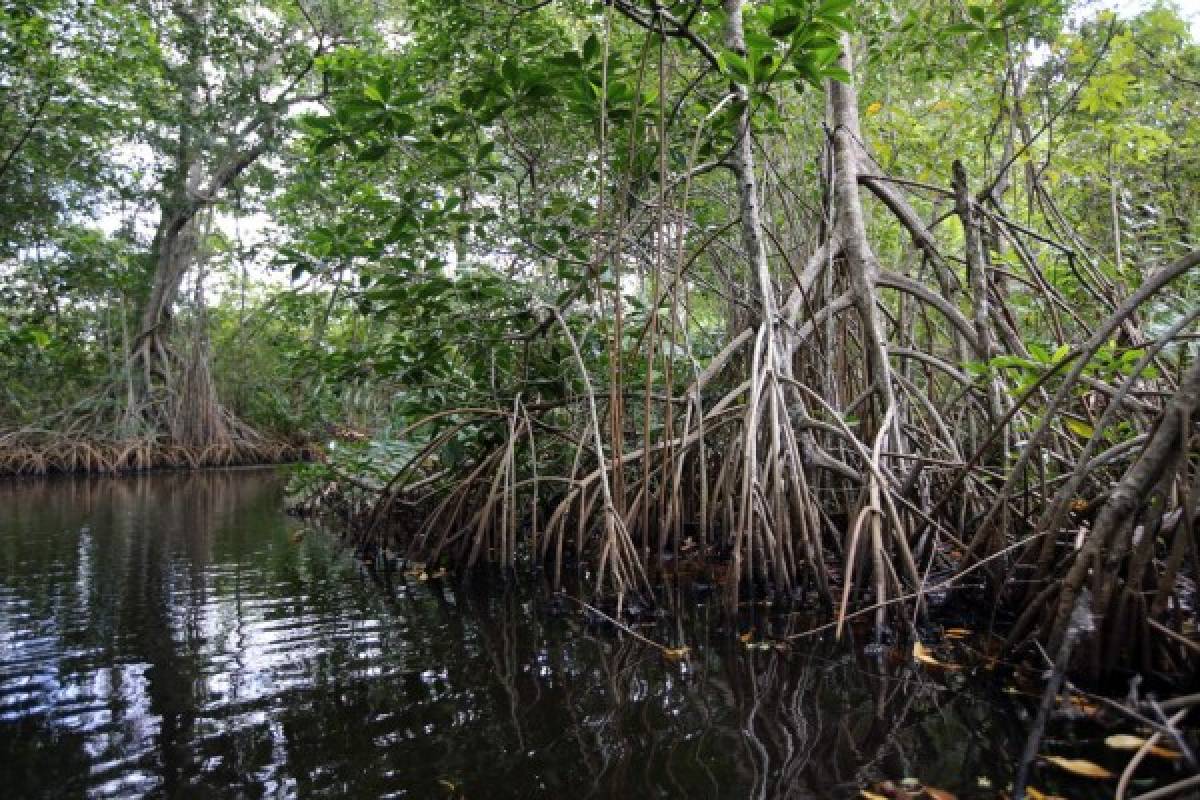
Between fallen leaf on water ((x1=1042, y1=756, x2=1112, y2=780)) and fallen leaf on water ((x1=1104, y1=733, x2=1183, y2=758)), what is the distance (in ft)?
0.20

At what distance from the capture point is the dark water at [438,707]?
1696 millimetres

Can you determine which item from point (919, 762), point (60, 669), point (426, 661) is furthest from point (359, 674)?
point (919, 762)

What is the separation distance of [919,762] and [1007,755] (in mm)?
209

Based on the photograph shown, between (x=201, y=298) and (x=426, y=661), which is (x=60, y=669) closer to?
(x=426, y=661)

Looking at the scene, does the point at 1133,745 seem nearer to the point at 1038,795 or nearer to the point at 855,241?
the point at 1038,795

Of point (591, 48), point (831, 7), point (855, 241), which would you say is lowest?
point (855, 241)

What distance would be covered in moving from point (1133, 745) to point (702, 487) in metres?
2.00

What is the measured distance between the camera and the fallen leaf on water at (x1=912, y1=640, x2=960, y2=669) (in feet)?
7.47

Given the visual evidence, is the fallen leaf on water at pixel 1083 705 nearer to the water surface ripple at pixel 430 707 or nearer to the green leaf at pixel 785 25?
the water surface ripple at pixel 430 707

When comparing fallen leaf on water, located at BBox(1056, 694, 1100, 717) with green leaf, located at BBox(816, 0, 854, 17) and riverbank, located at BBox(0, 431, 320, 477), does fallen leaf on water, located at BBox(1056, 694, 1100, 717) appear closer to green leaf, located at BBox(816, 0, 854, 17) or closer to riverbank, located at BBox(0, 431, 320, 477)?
green leaf, located at BBox(816, 0, 854, 17)

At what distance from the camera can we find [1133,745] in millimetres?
1605

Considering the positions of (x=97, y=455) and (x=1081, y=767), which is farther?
(x=97, y=455)

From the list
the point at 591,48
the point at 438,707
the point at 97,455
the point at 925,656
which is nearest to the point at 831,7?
the point at 591,48

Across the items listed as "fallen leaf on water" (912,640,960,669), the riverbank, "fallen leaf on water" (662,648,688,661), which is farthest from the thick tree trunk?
the riverbank
